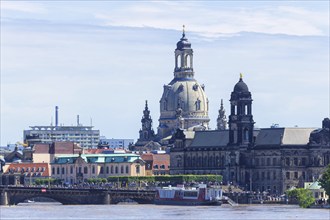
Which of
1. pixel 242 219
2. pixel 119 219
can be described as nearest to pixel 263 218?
pixel 242 219

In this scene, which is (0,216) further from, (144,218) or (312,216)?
(312,216)

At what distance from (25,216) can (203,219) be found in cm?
2141

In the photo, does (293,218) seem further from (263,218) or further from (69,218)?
(69,218)

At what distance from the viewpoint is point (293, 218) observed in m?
191

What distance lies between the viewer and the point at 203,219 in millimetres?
193250

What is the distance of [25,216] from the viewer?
653 ft

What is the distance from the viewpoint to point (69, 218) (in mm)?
193250

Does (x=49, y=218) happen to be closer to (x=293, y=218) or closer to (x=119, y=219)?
(x=119, y=219)

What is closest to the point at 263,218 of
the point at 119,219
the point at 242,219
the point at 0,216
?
the point at 242,219

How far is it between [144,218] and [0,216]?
17.8m

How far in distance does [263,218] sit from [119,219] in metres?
16.7

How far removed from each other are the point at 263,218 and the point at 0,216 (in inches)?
1216

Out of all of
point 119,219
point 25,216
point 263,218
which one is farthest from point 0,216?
point 263,218

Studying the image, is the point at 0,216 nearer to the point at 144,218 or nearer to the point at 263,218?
the point at 144,218
